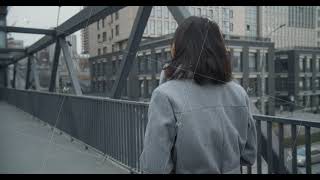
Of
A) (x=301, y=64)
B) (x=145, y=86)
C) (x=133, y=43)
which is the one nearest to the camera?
(x=301, y=64)

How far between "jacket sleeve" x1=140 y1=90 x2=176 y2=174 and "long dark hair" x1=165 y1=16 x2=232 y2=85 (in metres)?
0.11

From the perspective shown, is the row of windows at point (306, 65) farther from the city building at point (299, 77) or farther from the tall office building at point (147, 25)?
the tall office building at point (147, 25)

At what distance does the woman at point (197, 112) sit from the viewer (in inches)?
43.2

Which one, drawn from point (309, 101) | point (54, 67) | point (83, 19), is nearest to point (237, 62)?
point (309, 101)

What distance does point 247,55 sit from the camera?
202 cm

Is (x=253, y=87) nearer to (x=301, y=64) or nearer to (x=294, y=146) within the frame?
(x=301, y=64)

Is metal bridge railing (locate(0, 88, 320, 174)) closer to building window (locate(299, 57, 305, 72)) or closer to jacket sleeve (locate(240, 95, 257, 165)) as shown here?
building window (locate(299, 57, 305, 72))

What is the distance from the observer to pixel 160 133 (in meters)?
1.09

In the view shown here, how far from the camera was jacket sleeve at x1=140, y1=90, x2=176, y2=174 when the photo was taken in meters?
1.09

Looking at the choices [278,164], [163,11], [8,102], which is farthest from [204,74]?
[8,102]

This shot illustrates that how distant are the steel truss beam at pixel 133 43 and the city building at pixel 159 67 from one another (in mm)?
59

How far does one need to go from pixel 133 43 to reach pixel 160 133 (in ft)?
7.59

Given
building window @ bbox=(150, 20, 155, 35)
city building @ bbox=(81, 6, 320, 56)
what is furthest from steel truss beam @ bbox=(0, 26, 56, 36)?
city building @ bbox=(81, 6, 320, 56)

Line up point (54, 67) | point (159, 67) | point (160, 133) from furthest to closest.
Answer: point (54, 67), point (159, 67), point (160, 133)
